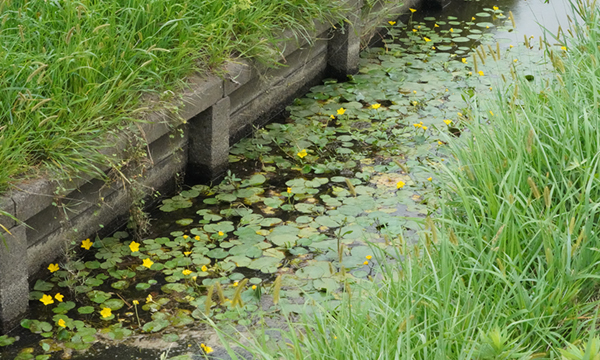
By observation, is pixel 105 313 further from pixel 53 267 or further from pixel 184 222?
pixel 184 222

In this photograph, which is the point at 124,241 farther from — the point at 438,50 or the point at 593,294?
the point at 438,50

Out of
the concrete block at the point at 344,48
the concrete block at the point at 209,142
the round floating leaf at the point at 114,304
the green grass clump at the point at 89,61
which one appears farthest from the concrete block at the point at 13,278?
the concrete block at the point at 344,48

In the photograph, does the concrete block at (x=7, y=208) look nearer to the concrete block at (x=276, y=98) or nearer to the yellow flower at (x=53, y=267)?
the yellow flower at (x=53, y=267)

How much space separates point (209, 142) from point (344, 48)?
5.69 feet

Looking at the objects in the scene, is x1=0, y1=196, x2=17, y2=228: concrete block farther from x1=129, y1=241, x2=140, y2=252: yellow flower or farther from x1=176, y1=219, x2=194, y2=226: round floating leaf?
x1=176, y1=219, x2=194, y2=226: round floating leaf

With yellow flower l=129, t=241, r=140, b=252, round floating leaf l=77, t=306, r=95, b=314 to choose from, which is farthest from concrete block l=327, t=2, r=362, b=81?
round floating leaf l=77, t=306, r=95, b=314

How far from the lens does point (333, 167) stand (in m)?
4.34

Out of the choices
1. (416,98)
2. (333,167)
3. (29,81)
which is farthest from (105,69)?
(416,98)

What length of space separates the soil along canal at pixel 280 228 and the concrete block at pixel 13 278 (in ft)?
0.21

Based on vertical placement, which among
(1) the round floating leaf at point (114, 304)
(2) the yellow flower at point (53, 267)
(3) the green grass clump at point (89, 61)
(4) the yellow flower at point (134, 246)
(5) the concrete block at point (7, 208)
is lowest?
(1) the round floating leaf at point (114, 304)

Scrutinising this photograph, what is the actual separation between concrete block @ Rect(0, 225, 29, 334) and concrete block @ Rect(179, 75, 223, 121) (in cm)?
107

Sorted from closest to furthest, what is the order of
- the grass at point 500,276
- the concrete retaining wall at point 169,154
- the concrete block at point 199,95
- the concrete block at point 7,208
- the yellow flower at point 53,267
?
the grass at point 500,276 → the concrete block at point 7,208 → the concrete retaining wall at point 169,154 → the yellow flower at point 53,267 → the concrete block at point 199,95

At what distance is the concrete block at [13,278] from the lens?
2.87 metres

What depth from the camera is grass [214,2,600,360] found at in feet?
6.98
